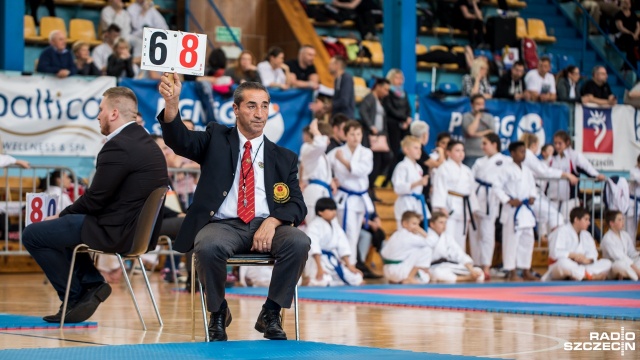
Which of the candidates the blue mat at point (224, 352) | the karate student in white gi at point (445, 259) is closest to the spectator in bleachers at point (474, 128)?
the karate student in white gi at point (445, 259)

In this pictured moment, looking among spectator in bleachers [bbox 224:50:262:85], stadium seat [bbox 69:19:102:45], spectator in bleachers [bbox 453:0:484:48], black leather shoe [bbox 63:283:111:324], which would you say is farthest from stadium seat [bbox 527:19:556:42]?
black leather shoe [bbox 63:283:111:324]

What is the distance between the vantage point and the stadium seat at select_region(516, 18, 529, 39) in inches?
776

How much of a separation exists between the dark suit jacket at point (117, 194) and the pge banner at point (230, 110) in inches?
262

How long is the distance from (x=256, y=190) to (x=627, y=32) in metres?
15.8

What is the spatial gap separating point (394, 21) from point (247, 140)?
997cm

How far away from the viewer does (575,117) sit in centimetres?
1661

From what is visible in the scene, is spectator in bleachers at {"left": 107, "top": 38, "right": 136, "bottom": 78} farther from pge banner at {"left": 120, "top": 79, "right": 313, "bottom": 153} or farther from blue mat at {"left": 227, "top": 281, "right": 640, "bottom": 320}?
blue mat at {"left": 227, "top": 281, "right": 640, "bottom": 320}

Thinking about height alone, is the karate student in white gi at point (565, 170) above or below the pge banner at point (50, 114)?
below

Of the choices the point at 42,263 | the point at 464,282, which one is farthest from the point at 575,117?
the point at 42,263

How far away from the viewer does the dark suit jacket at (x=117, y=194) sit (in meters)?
6.67

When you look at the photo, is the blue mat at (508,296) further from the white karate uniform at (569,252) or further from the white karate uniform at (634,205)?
the white karate uniform at (634,205)

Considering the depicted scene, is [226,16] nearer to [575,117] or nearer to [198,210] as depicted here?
[575,117]

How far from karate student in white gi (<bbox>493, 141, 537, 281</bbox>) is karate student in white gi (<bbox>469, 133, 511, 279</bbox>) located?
0.11 meters
